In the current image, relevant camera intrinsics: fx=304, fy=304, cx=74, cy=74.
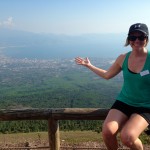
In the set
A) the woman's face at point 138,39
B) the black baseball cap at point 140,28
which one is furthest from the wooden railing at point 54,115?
the black baseball cap at point 140,28

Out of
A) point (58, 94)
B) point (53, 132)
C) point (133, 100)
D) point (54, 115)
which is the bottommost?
point (58, 94)

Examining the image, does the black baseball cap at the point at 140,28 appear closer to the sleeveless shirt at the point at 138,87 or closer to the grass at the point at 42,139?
the sleeveless shirt at the point at 138,87

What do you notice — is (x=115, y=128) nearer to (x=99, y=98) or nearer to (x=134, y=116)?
(x=134, y=116)

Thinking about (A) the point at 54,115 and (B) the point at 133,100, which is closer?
(B) the point at 133,100

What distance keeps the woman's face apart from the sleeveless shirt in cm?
23

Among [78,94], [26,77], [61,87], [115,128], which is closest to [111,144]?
[115,128]

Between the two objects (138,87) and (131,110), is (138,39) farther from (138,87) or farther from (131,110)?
(131,110)

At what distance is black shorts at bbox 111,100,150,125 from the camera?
13.2ft

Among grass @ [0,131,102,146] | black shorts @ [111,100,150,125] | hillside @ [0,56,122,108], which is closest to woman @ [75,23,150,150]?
black shorts @ [111,100,150,125]

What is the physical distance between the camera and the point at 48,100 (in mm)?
104250

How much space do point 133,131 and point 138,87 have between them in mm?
628

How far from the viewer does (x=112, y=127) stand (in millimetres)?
3998

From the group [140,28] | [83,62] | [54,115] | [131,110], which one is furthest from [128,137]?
[83,62]

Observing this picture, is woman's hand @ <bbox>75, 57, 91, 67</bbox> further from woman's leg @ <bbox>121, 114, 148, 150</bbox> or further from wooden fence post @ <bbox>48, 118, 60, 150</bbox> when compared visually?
woman's leg @ <bbox>121, 114, 148, 150</bbox>
